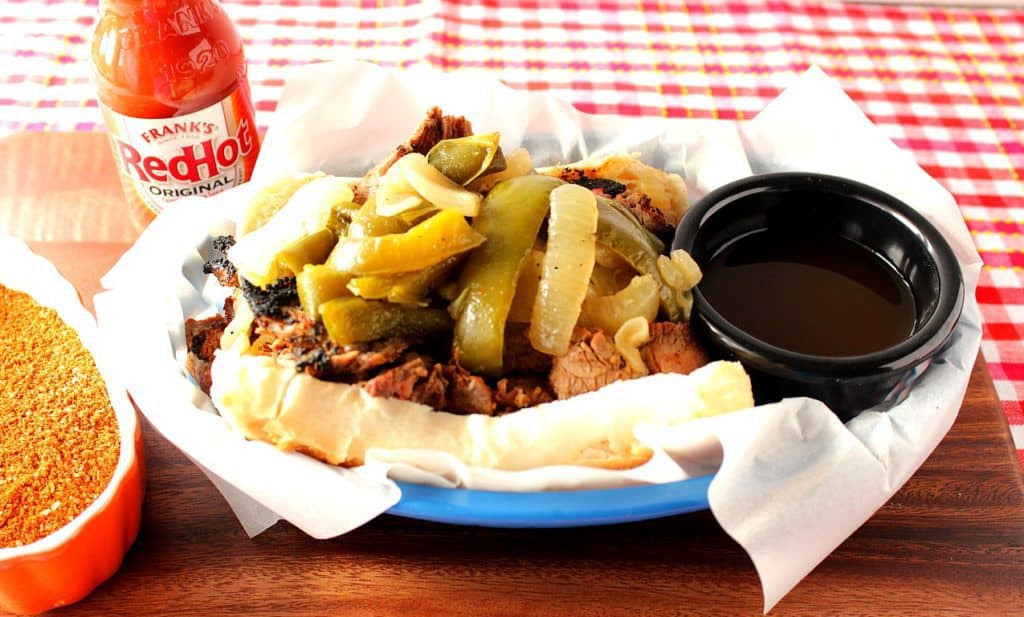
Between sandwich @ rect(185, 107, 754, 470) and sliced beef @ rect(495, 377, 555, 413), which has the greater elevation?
sandwich @ rect(185, 107, 754, 470)

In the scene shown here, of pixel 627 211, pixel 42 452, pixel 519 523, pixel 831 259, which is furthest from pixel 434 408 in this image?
pixel 831 259

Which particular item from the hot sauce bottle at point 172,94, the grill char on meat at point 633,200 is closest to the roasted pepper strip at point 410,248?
the grill char on meat at point 633,200

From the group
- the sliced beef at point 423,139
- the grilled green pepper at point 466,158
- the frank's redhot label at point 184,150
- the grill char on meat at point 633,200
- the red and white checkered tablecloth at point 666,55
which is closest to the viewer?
the grilled green pepper at point 466,158

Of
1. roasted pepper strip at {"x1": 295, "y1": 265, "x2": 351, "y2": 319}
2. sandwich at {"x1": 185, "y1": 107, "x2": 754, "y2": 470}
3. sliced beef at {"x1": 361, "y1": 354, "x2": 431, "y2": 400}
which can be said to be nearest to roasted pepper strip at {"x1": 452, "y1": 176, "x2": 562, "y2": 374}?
sandwich at {"x1": 185, "y1": 107, "x2": 754, "y2": 470}

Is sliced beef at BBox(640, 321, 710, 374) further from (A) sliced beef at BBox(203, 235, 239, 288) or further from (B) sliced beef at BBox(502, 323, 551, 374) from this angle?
(A) sliced beef at BBox(203, 235, 239, 288)

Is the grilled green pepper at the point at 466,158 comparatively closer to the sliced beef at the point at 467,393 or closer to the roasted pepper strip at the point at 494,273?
the roasted pepper strip at the point at 494,273
